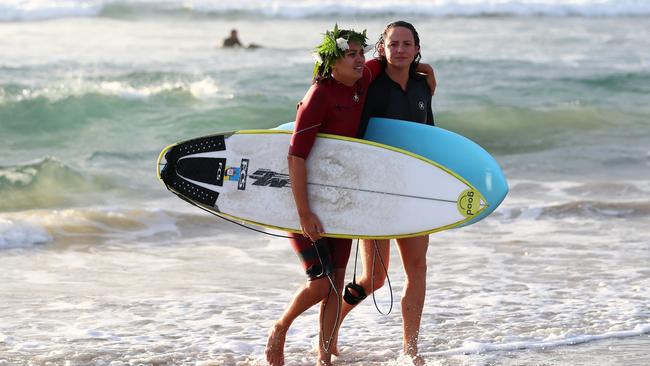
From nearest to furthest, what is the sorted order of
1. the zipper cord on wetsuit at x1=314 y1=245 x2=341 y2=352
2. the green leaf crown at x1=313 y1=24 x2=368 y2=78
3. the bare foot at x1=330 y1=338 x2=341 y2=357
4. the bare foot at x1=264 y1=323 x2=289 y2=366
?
the green leaf crown at x1=313 y1=24 x2=368 y2=78, the zipper cord on wetsuit at x1=314 y1=245 x2=341 y2=352, the bare foot at x1=264 y1=323 x2=289 y2=366, the bare foot at x1=330 y1=338 x2=341 y2=357

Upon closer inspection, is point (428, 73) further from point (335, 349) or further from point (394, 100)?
point (335, 349)

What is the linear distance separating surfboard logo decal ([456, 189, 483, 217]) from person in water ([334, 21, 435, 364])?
0.20 meters

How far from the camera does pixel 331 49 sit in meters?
4.05

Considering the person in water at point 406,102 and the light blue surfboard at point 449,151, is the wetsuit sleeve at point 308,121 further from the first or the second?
the light blue surfboard at point 449,151

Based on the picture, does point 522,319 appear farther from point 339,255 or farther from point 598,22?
point 598,22

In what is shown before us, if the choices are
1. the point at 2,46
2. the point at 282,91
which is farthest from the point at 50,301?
the point at 2,46

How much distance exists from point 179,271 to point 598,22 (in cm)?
2517

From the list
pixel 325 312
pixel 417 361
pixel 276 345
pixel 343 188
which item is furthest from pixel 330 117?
pixel 417 361

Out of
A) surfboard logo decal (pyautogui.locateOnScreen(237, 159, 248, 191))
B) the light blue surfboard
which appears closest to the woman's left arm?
the light blue surfboard

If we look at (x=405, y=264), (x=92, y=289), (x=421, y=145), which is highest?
(x=421, y=145)

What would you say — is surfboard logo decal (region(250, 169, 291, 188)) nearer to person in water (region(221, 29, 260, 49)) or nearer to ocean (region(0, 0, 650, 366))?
ocean (region(0, 0, 650, 366))

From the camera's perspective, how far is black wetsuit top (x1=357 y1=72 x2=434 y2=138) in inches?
170

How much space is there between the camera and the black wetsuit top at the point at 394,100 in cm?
432

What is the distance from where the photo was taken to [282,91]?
17.0 metres
